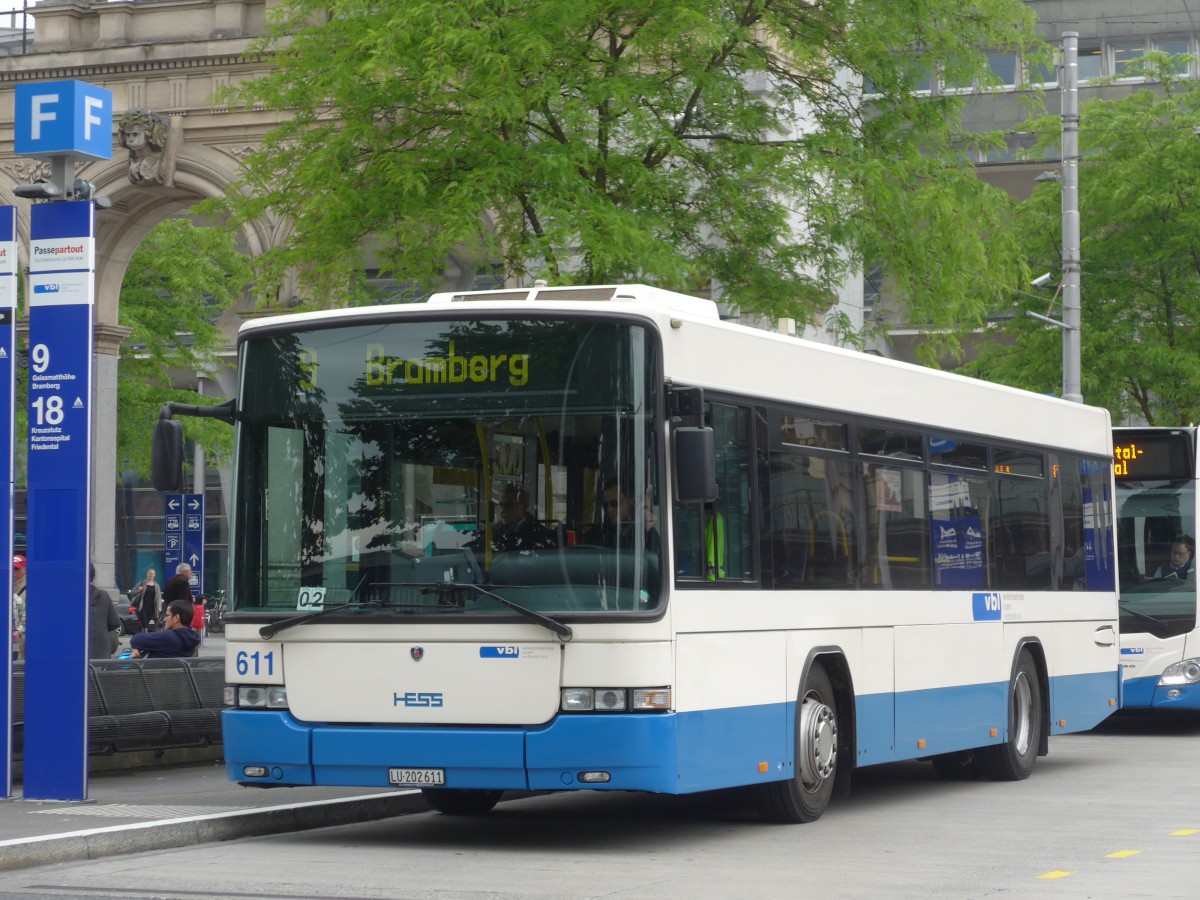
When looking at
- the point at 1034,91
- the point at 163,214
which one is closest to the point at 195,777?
the point at 1034,91

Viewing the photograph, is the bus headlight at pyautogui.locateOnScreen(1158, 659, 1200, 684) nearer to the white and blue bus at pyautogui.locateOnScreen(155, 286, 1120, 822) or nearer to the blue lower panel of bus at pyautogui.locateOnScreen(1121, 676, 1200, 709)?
the blue lower panel of bus at pyautogui.locateOnScreen(1121, 676, 1200, 709)

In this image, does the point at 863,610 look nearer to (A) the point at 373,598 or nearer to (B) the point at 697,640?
(B) the point at 697,640

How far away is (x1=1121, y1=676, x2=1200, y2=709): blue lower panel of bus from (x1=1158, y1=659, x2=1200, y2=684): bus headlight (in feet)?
0.19

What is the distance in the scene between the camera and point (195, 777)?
47.7 ft

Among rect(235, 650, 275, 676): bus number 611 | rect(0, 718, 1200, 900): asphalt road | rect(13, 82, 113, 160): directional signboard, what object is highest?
rect(13, 82, 113, 160): directional signboard

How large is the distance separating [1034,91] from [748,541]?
9.41 metres

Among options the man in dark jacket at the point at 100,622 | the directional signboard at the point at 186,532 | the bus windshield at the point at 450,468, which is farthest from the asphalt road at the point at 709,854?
the directional signboard at the point at 186,532

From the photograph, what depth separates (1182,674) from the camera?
2012cm

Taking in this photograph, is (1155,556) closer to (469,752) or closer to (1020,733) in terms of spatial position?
(1020,733)

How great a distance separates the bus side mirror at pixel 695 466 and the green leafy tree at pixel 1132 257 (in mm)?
22480

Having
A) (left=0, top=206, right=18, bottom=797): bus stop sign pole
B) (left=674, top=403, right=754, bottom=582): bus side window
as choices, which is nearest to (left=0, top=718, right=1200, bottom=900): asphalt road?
(left=674, top=403, right=754, bottom=582): bus side window

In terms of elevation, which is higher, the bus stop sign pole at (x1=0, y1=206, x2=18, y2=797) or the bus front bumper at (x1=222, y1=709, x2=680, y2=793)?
the bus stop sign pole at (x1=0, y1=206, x2=18, y2=797)

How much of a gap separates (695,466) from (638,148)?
7480 millimetres

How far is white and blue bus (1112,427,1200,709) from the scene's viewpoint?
20.2 meters
